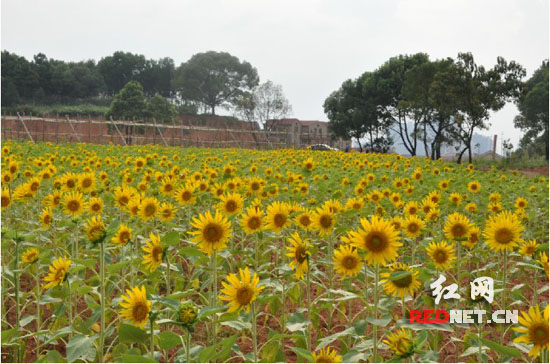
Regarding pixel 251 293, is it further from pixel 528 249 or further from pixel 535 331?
pixel 528 249

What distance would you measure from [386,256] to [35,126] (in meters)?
44.9

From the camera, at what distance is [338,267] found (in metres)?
2.33

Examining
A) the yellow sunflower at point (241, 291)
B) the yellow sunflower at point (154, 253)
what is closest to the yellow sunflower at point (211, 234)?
the yellow sunflower at point (154, 253)

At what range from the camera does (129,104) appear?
44812 mm

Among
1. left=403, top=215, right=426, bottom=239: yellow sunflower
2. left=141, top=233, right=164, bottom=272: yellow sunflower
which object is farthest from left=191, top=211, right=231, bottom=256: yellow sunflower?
left=403, top=215, right=426, bottom=239: yellow sunflower

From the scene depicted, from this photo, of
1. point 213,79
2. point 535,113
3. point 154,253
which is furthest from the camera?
point 213,79

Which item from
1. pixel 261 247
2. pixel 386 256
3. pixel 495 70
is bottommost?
pixel 261 247

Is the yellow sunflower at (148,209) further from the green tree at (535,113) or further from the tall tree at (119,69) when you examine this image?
the tall tree at (119,69)

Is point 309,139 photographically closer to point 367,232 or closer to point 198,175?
point 198,175

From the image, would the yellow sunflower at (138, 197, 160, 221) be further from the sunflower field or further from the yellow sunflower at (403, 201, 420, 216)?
the yellow sunflower at (403, 201, 420, 216)

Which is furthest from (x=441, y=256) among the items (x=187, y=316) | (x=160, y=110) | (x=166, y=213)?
(x=160, y=110)

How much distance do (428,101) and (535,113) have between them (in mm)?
10701

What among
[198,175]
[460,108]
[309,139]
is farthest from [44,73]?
[198,175]

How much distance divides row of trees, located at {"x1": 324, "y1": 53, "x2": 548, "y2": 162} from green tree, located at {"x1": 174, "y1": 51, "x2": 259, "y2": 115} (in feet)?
101
